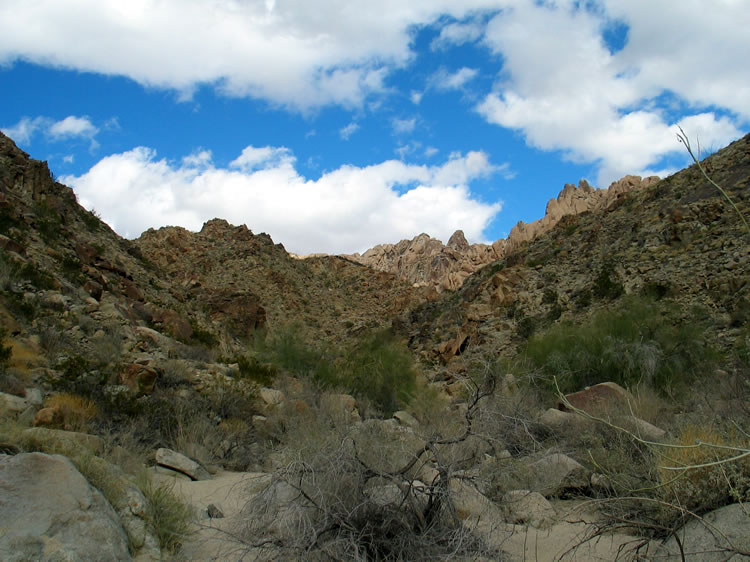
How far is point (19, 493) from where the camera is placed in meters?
3.69

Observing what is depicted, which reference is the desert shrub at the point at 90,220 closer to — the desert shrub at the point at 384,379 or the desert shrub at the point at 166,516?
the desert shrub at the point at 384,379

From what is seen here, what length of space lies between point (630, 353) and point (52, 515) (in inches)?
486

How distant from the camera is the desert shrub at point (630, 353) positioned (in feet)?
40.2

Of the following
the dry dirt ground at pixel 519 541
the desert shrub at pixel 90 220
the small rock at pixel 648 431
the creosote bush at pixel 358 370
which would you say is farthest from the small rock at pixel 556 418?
the desert shrub at pixel 90 220

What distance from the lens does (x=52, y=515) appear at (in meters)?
3.60

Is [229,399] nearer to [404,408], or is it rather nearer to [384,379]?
[404,408]

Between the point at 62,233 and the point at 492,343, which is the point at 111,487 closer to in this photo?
the point at 62,233

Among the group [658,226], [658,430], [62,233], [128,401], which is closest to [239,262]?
[62,233]

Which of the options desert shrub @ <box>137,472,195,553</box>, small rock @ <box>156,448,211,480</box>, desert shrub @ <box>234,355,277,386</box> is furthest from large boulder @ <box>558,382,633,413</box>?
desert shrub @ <box>234,355,277,386</box>

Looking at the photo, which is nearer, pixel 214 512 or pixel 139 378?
pixel 214 512

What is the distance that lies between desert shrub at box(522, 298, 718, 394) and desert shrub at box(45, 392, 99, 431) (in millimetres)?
9071

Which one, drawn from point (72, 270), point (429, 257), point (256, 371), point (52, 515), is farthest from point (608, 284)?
point (429, 257)

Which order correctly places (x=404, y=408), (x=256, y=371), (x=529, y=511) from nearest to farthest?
1. (x=529, y=511)
2. (x=404, y=408)
3. (x=256, y=371)

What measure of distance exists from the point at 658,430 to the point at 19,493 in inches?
279
